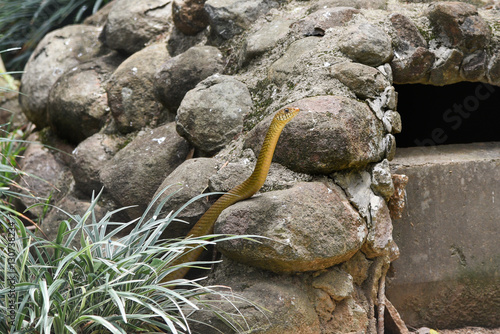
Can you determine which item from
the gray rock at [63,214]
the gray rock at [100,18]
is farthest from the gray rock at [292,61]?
the gray rock at [100,18]

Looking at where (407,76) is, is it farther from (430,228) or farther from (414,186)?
(430,228)

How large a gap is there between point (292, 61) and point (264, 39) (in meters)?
0.38

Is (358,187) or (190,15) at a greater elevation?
(190,15)

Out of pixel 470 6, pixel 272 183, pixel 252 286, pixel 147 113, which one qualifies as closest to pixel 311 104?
pixel 272 183

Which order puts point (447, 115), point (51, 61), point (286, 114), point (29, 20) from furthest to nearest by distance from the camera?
point (29, 20), point (51, 61), point (447, 115), point (286, 114)

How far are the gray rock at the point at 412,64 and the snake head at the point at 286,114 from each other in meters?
0.86

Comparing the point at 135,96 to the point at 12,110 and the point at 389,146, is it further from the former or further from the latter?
the point at 12,110

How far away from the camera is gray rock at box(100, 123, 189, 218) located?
3.37m

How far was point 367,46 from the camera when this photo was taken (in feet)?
9.86

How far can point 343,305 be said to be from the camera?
2631 mm

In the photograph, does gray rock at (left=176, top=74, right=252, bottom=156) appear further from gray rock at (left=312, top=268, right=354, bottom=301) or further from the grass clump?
gray rock at (left=312, top=268, right=354, bottom=301)

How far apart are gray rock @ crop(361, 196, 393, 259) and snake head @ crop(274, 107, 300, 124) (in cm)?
59

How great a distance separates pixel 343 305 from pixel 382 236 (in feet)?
1.29

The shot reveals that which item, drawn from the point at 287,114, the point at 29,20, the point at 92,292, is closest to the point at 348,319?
the point at 287,114
